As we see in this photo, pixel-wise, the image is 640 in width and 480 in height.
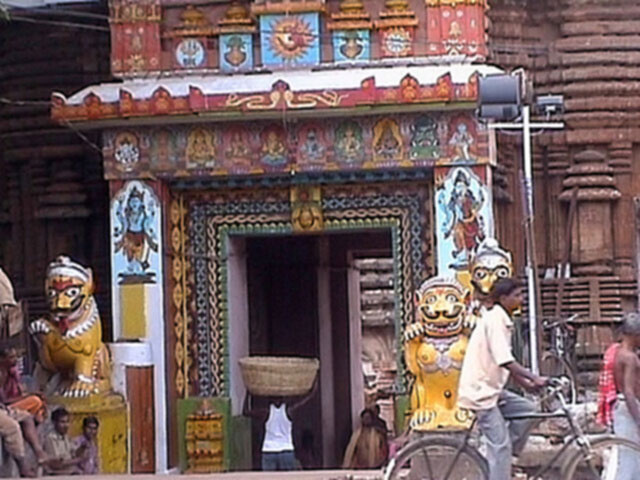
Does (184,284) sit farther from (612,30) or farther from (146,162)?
(612,30)

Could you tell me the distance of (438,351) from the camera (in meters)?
14.4

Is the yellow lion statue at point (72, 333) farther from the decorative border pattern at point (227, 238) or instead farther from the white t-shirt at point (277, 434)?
the white t-shirt at point (277, 434)

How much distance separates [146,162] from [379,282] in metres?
12.1

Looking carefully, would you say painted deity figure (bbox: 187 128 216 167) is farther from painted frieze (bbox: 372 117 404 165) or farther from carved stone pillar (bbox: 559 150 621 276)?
carved stone pillar (bbox: 559 150 621 276)

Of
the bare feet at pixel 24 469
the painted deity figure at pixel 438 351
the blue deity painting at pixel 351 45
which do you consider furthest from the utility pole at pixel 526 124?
the bare feet at pixel 24 469

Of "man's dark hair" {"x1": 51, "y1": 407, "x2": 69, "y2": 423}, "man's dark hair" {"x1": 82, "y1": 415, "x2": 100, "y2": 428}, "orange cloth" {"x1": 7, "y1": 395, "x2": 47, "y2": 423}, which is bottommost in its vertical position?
"man's dark hair" {"x1": 82, "y1": 415, "x2": 100, "y2": 428}

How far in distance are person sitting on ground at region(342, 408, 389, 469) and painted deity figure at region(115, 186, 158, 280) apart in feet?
9.27

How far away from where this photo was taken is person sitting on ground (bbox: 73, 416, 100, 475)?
15.5m

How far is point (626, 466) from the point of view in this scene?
1066cm

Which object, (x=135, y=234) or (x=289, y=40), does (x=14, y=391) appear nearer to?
(x=135, y=234)

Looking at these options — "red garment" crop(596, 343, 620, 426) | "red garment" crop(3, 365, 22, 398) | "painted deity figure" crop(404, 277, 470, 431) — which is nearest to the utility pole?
"painted deity figure" crop(404, 277, 470, 431)

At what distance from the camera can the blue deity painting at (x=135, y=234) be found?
16625 mm

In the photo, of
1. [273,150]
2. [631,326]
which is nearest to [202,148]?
[273,150]

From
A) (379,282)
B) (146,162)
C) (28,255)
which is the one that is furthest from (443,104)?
(379,282)
